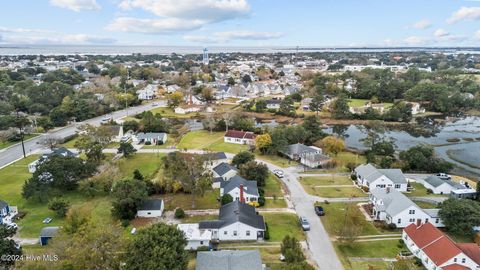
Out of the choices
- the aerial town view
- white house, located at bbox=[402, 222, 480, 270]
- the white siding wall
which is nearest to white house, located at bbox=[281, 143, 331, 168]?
the aerial town view

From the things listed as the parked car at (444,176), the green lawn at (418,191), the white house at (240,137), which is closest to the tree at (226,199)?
the green lawn at (418,191)

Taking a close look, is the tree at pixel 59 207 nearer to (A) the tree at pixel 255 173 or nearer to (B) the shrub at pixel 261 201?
(A) the tree at pixel 255 173

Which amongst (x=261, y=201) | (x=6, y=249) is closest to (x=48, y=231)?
(x=6, y=249)

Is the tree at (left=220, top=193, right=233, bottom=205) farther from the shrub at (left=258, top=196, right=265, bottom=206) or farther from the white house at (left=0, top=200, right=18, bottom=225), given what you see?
the white house at (left=0, top=200, right=18, bottom=225)

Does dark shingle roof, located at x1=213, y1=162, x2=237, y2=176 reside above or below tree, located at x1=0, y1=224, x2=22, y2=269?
below

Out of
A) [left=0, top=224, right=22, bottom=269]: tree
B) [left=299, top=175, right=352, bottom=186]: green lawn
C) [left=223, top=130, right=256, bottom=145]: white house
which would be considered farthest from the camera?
[left=223, top=130, right=256, bottom=145]: white house

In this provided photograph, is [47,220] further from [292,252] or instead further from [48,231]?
[292,252]
